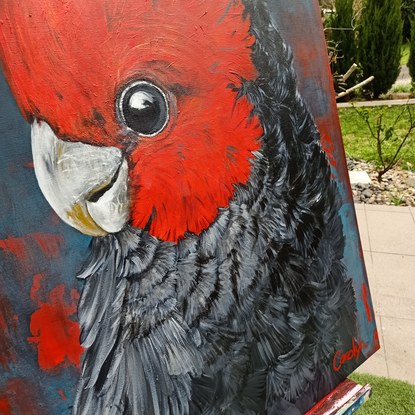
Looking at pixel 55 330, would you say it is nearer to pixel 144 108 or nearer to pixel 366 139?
pixel 144 108

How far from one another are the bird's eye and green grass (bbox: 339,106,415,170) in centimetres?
533

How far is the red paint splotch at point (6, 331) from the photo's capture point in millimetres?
775

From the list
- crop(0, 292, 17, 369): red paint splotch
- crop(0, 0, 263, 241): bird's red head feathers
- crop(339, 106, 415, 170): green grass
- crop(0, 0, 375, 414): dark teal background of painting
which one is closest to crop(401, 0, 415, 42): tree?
crop(339, 106, 415, 170): green grass

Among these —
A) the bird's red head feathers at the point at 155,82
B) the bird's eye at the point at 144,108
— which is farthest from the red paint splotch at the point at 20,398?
the bird's eye at the point at 144,108

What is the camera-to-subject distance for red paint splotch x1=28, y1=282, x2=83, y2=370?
808mm

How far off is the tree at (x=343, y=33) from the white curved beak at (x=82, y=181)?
964 centimetres

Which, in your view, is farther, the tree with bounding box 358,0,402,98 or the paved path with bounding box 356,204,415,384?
the tree with bounding box 358,0,402,98

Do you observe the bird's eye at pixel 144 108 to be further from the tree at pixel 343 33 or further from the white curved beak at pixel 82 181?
the tree at pixel 343 33

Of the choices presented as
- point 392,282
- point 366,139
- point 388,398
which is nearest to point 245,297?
point 388,398

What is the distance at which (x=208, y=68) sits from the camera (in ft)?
3.46

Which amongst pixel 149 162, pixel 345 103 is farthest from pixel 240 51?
pixel 345 103

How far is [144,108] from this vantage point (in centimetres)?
94

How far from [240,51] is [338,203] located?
608mm

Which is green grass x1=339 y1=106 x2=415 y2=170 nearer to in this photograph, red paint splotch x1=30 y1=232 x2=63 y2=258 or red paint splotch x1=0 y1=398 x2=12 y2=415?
red paint splotch x1=30 y1=232 x2=63 y2=258
